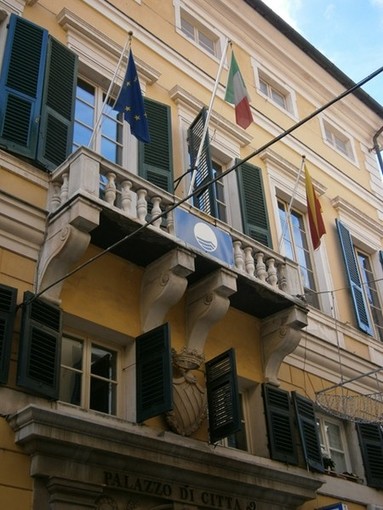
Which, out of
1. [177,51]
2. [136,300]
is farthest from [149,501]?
[177,51]

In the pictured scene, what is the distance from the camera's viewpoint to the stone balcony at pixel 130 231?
841 centimetres

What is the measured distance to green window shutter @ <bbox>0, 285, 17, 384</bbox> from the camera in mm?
7402

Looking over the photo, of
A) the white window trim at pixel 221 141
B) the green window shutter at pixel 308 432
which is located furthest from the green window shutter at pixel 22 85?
the green window shutter at pixel 308 432

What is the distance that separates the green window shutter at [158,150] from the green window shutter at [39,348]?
3.22 metres

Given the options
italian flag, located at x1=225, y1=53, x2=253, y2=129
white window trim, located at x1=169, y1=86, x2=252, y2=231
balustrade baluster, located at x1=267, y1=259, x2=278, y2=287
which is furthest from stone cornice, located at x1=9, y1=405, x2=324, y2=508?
italian flag, located at x1=225, y1=53, x2=253, y2=129

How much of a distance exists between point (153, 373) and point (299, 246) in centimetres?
593

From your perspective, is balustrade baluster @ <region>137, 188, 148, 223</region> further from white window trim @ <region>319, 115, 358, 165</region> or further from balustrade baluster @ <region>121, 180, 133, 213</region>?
white window trim @ <region>319, 115, 358, 165</region>

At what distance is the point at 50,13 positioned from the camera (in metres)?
11.0

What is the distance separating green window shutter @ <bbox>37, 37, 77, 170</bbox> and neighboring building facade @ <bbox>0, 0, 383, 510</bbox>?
0.09 ft

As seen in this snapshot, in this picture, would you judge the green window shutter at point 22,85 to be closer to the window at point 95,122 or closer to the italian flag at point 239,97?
the window at point 95,122

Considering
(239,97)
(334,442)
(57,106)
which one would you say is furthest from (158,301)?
(334,442)

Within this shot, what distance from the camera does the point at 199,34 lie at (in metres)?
14.6

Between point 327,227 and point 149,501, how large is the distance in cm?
788

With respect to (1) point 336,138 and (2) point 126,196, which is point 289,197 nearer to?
(1) point 336,138
